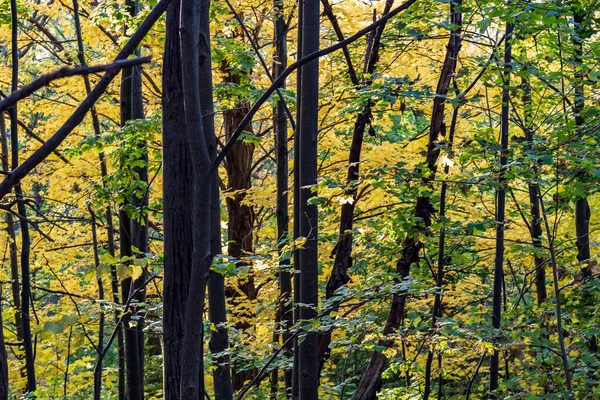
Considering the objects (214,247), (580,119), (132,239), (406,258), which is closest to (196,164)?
(214,247)

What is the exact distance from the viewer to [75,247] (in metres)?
12.1

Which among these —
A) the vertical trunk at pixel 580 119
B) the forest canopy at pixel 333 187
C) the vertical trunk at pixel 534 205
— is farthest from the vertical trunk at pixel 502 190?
the vertical trunk at pixel 580 119

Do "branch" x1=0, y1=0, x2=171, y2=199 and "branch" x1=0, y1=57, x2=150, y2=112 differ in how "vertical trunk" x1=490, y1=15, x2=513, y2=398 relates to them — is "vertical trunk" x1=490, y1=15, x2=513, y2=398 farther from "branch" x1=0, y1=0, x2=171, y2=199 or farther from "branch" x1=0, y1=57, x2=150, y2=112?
"branch" x1=0, y1=57, x2=150, y2=112

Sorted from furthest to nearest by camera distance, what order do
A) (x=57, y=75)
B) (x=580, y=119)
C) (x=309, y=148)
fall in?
(x=580, y=119) < (x=309, y=148) < (x=57, y=75)

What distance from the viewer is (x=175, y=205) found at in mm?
3309

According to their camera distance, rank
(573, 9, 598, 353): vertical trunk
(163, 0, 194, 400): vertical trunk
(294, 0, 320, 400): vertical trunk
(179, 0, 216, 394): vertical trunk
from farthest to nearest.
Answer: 1. (573, 9, 598, 353): vertical trunk
2. (294, 0, 320, 400): vertical trunk
3. (163, 0, 194, 400): vertical trunk
4. (179, 0, 216, 394): vertical trunk

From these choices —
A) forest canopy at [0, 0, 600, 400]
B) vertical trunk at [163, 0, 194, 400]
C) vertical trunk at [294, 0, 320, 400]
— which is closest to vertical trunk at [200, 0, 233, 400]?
forest canopy at [0, 0, 600, 400]

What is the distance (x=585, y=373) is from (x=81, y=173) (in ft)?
25.7

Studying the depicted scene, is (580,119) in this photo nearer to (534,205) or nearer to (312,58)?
(534,205)

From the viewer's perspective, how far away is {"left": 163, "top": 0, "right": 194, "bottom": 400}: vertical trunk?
3279 millimetres

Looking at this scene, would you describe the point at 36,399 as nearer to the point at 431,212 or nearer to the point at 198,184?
Answer: the point at 431,212

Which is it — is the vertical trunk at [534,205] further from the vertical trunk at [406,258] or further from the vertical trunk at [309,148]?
the vertical trunk at [309,148]

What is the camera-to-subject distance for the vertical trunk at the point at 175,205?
328 centimetres

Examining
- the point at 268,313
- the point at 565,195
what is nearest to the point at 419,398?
the point at 565,195
